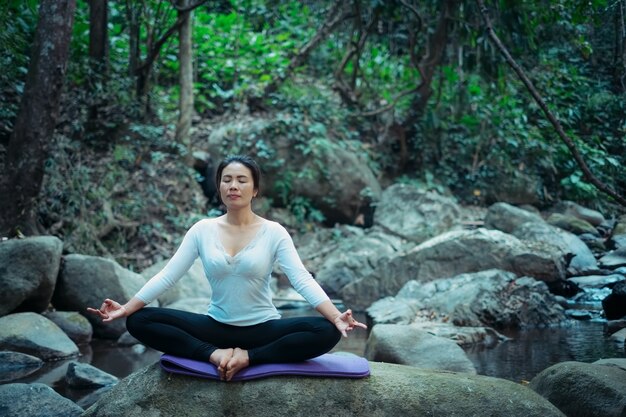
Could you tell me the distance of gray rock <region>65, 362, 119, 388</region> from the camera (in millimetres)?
5082

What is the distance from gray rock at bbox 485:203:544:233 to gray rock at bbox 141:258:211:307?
510 centimetres

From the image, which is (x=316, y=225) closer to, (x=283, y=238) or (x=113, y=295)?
(x=113, y=295)

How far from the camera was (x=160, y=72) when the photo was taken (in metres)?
12.8

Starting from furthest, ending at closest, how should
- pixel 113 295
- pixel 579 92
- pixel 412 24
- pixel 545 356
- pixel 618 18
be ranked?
pixel 412 24
pixel 579 92
pixel 113 295
pixel 545 356
pixel 618 18

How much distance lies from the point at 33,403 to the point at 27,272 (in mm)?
2867

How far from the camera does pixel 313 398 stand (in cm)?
308

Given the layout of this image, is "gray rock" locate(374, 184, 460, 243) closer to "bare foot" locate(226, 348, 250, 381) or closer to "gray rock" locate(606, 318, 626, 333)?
"gray rock" locate(606, 318, 626, 333)

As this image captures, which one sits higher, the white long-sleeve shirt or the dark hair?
the dark hair

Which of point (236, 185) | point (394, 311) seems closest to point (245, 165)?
point (236, 185)

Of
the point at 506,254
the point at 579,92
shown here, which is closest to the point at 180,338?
the point at 506,254

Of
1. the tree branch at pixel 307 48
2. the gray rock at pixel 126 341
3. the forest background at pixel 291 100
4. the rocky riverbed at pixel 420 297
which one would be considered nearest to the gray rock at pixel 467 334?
the rocky riverbed at pixel 420 297

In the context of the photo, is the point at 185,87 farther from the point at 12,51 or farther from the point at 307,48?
the point at 12,51

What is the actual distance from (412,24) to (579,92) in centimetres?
418

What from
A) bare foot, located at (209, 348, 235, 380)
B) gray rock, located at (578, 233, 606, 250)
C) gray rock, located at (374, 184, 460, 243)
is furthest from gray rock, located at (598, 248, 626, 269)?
bare foot, located at (209, 348, 235, 380)
